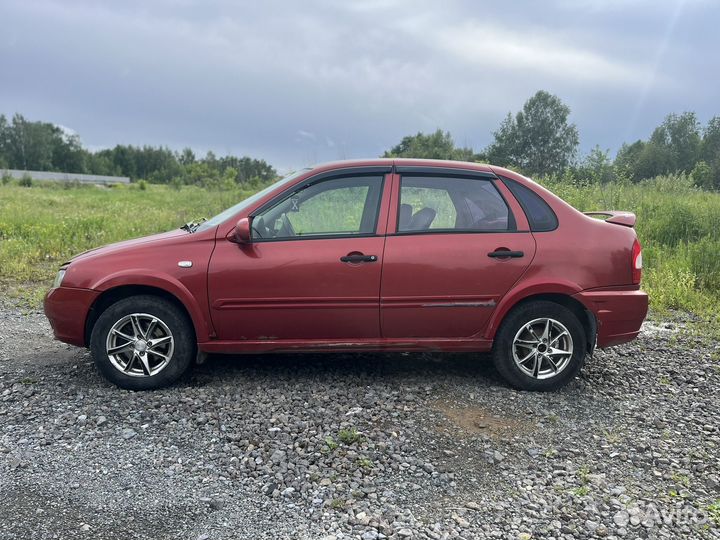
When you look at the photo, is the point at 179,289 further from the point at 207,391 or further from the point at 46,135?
the point at 46,135

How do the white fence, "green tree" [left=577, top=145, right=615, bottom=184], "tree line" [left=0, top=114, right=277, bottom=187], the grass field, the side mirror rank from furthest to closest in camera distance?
"tree line" [left=0, top=114, right=277, bottom=187] < the white fence < "green tree" [left=577, top=145, right=615, bottom=184] < the grass field < the side mirror

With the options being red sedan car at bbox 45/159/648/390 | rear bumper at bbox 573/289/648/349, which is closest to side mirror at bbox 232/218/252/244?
red sedan car at bbox 45/159/648/390

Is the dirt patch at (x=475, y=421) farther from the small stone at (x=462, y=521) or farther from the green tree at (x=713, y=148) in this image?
the green tree at (x=713, y=148)

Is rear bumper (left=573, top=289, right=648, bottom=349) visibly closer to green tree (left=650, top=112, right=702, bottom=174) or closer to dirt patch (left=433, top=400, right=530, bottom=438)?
dirt patch (left=433, top=400, right=530, bottom=438)

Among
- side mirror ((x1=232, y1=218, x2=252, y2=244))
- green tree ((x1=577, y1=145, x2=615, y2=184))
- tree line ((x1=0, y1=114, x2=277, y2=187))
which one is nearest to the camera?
side mirror ((x1=232, y1=218, x2=252, y2=244))

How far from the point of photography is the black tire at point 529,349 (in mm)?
4430

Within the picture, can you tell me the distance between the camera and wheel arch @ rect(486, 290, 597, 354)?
14.5 feet

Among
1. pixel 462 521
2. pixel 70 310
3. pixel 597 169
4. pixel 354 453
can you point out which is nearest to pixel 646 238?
pixel 597 169

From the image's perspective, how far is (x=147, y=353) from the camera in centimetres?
437

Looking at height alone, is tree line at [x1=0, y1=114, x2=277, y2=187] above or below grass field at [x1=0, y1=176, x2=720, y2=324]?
above

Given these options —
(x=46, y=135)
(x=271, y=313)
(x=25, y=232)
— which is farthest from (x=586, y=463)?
(x=46, y=135)

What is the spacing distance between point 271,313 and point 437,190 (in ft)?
5.42

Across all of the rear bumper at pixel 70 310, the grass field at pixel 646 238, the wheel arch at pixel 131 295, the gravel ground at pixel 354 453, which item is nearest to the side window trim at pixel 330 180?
the wheel arch at pixel 131 295

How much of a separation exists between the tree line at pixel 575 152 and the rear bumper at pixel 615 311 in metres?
9.81
